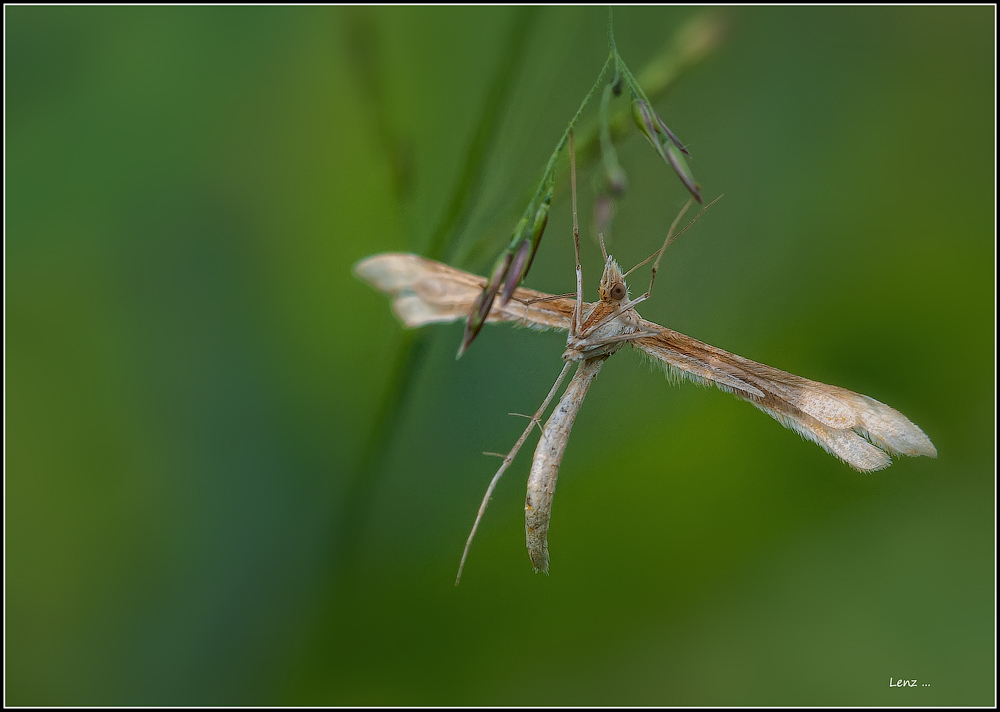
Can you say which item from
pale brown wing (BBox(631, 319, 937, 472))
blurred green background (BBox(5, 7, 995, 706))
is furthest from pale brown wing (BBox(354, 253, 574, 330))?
pale brown wing (BBox(631, 319, 937, 472))

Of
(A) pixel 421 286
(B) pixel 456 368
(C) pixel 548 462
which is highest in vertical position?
Answer: (A) pixel 421 286

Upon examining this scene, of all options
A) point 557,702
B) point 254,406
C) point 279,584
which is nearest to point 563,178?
point 254,406

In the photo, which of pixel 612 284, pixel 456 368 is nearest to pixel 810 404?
pixel 612 284

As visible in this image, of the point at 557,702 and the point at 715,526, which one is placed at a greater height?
the point at 715,526

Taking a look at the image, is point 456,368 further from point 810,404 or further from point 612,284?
point 810,404

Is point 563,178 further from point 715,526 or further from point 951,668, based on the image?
point 951,668

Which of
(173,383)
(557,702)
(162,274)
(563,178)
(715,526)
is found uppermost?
(563,178)
